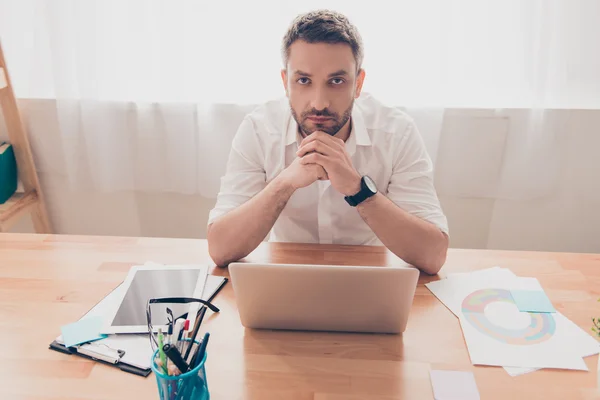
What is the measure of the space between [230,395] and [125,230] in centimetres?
169

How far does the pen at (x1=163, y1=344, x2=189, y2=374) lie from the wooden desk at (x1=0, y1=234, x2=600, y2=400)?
106 mm

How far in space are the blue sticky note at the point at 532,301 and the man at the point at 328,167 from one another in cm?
19

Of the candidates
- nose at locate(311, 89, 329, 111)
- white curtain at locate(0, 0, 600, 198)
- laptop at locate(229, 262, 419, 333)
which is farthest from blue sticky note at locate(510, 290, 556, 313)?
white curtain at locate(0, 0, 600, 198)

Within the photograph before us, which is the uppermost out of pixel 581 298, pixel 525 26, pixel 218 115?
pixel 525 26

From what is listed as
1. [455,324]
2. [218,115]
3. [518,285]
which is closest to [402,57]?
[218,115]

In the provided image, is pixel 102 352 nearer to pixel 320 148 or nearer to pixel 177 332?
pixel 177 332

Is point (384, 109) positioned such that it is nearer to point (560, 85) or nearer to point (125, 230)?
point (560, 85)

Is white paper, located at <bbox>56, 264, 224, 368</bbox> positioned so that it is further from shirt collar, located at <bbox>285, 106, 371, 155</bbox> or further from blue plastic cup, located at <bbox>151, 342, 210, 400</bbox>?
shirt collar, located at <bbox>285, 106, 371, 155</bbox>

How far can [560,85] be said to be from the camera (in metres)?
1.92

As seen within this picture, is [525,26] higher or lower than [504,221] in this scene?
higher

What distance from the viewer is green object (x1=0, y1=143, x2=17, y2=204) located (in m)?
2.11

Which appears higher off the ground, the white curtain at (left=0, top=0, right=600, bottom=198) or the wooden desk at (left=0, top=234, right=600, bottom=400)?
the white curtain at (left=0, top=0, right=600, bottom=198)

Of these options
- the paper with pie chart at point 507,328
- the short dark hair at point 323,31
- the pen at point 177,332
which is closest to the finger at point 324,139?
the short dark hair at point 323,31

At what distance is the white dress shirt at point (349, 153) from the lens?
143cm
